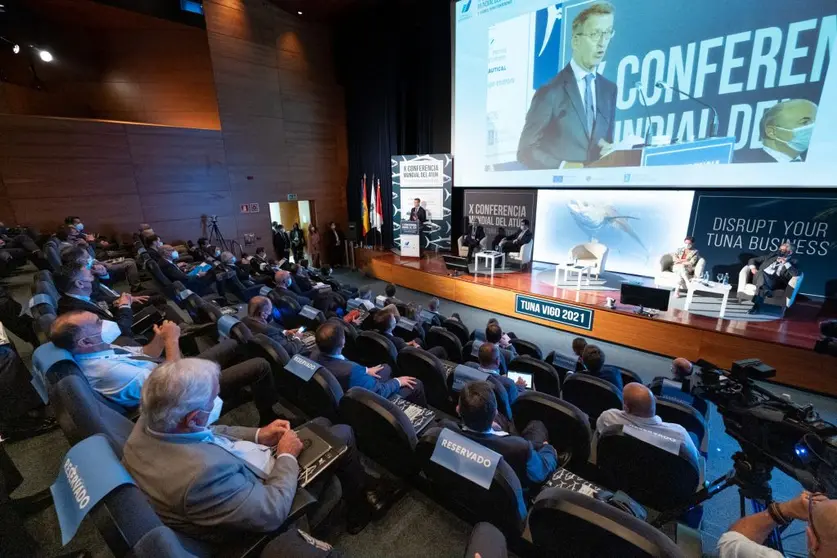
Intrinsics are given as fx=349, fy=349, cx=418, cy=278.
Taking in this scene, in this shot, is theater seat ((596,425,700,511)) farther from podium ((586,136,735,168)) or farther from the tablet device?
podium ((586,136,735,168))

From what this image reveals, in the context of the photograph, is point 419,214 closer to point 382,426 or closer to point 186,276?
point 186,276

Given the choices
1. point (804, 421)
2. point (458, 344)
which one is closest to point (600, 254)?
point (458, 344)

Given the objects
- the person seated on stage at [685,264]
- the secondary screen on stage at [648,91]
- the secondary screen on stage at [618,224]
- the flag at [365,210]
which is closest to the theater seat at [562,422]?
the person seated on stage at [685,264]

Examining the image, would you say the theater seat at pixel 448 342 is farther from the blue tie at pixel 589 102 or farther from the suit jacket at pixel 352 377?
the blue tie at pixel 589 102

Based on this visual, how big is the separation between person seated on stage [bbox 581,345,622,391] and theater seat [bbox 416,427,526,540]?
5.00 feet

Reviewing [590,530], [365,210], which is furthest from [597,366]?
[365,210]

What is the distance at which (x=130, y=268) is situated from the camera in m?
5.25

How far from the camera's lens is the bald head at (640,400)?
176 cm

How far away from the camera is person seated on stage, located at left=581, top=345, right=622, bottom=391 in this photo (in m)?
2.65

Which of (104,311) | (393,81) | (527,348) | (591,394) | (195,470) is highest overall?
(393,81)

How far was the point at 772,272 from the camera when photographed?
465 centimetres

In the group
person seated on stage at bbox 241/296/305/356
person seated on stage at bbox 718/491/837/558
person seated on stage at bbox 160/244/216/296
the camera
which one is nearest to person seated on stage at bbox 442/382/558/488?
person seated on stage at bbox 718/491/837/558

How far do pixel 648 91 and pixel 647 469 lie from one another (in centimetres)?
608

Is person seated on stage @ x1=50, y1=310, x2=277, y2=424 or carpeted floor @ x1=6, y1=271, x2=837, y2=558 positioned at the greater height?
person seated on stage @ x1=50, y1=310, x2=277, y2=424
